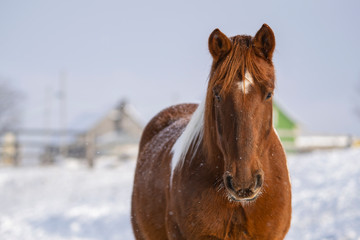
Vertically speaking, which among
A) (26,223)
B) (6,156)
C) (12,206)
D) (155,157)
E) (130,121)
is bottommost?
(130,121)

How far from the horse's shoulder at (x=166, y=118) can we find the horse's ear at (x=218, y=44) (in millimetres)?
1888

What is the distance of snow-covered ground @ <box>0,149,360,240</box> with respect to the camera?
235 inches

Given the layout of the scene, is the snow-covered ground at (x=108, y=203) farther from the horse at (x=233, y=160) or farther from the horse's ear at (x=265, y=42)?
the horse's ear at (x=265, y=42)

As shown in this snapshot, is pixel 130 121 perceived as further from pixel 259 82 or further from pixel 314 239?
pixel 259 82

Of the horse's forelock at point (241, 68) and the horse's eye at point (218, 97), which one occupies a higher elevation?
the horse's forelock at point (241, 68)

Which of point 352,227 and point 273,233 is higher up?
point 273,233

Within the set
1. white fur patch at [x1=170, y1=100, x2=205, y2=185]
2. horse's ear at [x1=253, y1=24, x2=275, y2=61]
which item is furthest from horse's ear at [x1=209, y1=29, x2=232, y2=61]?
white fur patch at [x1=170, y1=100, x2=205, y2=185]

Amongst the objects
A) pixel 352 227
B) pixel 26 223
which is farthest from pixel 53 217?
pixel 352 227

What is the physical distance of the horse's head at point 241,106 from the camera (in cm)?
213

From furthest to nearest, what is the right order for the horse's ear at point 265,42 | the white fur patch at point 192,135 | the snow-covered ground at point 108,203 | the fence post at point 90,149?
1. the fence post at point 90,149
2. the snow-covered ground at point 108,203
3. the white fur patch at point 192,135
4. the horse's ear at point 265,42

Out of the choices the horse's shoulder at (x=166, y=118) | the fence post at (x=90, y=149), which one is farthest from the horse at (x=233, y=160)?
the fence post at (x=90, y=149)

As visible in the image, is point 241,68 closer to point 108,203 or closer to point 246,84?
point 246,84

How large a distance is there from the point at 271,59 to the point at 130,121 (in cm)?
3318

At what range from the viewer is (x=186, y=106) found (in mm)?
4574
